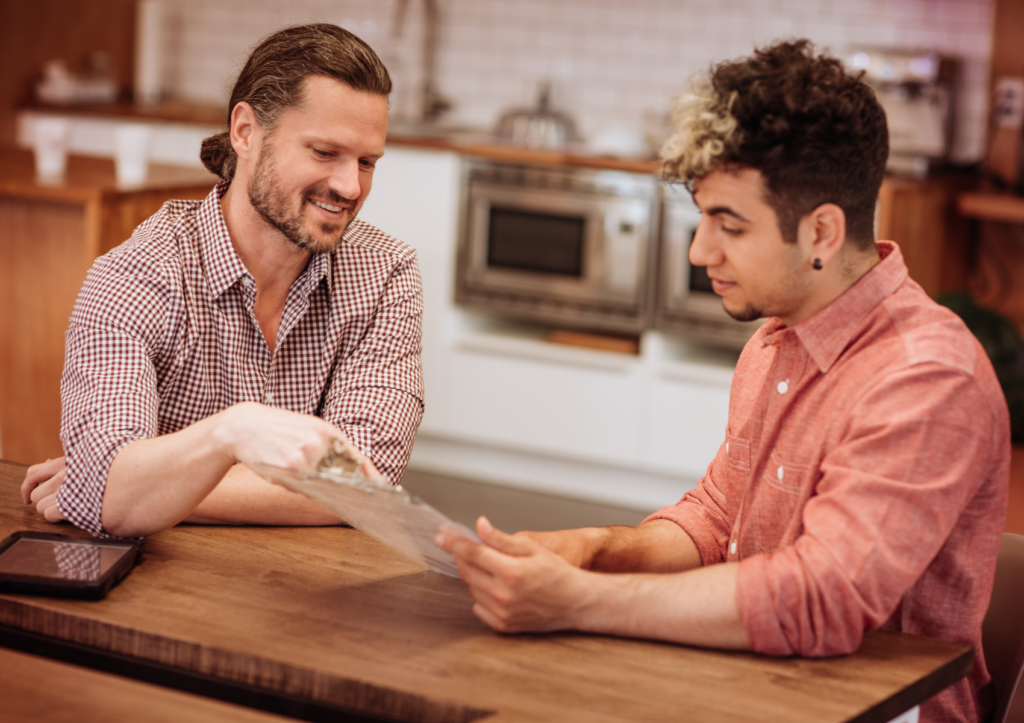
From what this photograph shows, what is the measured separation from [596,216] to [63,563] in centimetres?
306

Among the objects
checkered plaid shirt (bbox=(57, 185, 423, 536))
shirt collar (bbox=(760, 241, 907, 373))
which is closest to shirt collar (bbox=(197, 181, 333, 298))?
checkered plaid shirt (bbox=(57, 185, 423, 536))

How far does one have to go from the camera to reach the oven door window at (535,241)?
434 cm

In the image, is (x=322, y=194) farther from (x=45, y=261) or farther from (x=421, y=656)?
(x=45, y=261)

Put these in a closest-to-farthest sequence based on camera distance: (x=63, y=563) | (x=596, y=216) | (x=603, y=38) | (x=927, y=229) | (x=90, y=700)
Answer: (x=90, y=700)
(x=63, y=563)
(x=927, y=229)
(x=596, y=216)
(x=603, y=38)

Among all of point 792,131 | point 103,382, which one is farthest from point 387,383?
point 792,131

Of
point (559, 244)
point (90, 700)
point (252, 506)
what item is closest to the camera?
point (90, 700)

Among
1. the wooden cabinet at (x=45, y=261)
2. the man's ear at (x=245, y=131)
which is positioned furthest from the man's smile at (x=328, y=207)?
the wooden cabinet at (x=45, y=261)

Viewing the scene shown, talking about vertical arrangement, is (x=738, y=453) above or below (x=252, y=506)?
above

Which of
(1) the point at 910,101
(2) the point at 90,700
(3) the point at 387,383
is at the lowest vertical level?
(2) the point at 90,700

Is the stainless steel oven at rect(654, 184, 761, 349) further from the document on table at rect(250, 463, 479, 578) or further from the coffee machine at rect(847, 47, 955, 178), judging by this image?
the document on table at rect(250, 463, 479, 578)

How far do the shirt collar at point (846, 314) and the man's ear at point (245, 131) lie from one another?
2.98 ft

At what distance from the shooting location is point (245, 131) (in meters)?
1.93

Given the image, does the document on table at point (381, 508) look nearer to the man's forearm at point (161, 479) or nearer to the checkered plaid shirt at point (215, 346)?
the man's forearm at point (161, 479)

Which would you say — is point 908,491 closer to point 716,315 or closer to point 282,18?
point 716,315
